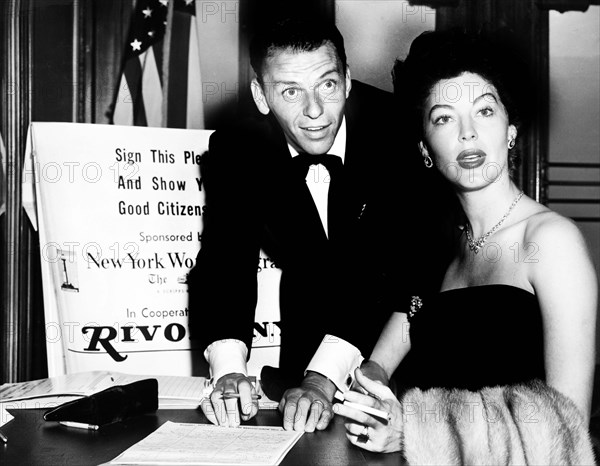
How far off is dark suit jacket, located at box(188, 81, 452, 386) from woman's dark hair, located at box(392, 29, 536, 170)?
27 centimetres

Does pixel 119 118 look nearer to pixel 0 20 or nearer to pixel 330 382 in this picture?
pixel 0 20

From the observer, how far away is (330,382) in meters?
1.80

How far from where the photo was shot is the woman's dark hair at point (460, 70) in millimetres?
1830

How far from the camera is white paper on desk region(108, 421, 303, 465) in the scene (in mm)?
1215

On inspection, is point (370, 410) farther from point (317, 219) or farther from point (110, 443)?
point (317, 219)

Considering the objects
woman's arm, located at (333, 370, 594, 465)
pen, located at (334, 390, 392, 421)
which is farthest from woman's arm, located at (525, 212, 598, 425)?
pen, located at (334, 390, 392, 421)

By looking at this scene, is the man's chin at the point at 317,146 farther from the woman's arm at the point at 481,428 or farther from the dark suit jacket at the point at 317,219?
the woman's arm at the point at 481,428

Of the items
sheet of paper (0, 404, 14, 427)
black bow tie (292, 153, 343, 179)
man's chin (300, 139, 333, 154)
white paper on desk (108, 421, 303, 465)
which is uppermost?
man's chin (300, 139, 333, 154)

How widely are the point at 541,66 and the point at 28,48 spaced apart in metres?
2.55

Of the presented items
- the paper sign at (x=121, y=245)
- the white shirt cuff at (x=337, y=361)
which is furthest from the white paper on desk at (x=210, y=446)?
the paper sign at (x=121, y=245)

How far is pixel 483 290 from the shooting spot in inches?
69.2

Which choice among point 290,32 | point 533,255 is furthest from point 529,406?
point 290,32

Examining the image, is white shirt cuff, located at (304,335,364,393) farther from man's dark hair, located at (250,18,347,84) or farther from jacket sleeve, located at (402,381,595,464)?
man's dark hair, located at (250,18,347,84)

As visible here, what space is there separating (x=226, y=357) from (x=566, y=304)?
92 cm
